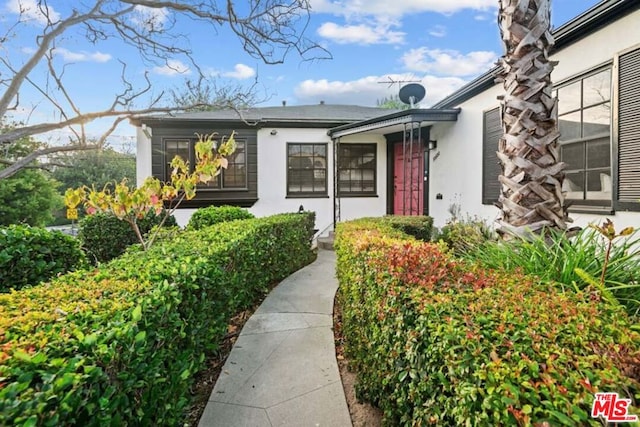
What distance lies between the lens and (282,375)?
3141mm

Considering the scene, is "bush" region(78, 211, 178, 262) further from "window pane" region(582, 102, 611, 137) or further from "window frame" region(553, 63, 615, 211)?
"window pane" region(582, 102, 611, 137)

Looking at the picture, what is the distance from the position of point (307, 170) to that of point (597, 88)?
25.0 feet

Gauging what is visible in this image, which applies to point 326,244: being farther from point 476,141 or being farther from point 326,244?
point 476,141

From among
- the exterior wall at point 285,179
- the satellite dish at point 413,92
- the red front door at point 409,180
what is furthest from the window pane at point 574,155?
the exterior wall at point 285,179

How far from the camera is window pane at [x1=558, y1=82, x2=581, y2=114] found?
5473 mm

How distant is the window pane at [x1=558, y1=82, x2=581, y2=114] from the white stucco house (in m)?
0.02

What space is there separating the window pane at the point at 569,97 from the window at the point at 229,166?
8.02 metres

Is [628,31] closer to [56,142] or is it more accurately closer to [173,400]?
[173,400]

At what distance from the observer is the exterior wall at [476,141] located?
4.68 metres

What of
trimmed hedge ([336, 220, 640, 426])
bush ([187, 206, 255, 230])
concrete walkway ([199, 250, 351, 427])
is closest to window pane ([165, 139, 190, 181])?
bush ([187, 206, 255, 230])

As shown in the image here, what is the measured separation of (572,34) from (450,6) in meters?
5.03

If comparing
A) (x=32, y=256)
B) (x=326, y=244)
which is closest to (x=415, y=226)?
(x=326, y=244)

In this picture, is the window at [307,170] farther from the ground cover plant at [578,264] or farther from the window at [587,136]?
the ground cover plant at [578,264]

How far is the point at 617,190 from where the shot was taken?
15.4 ft
